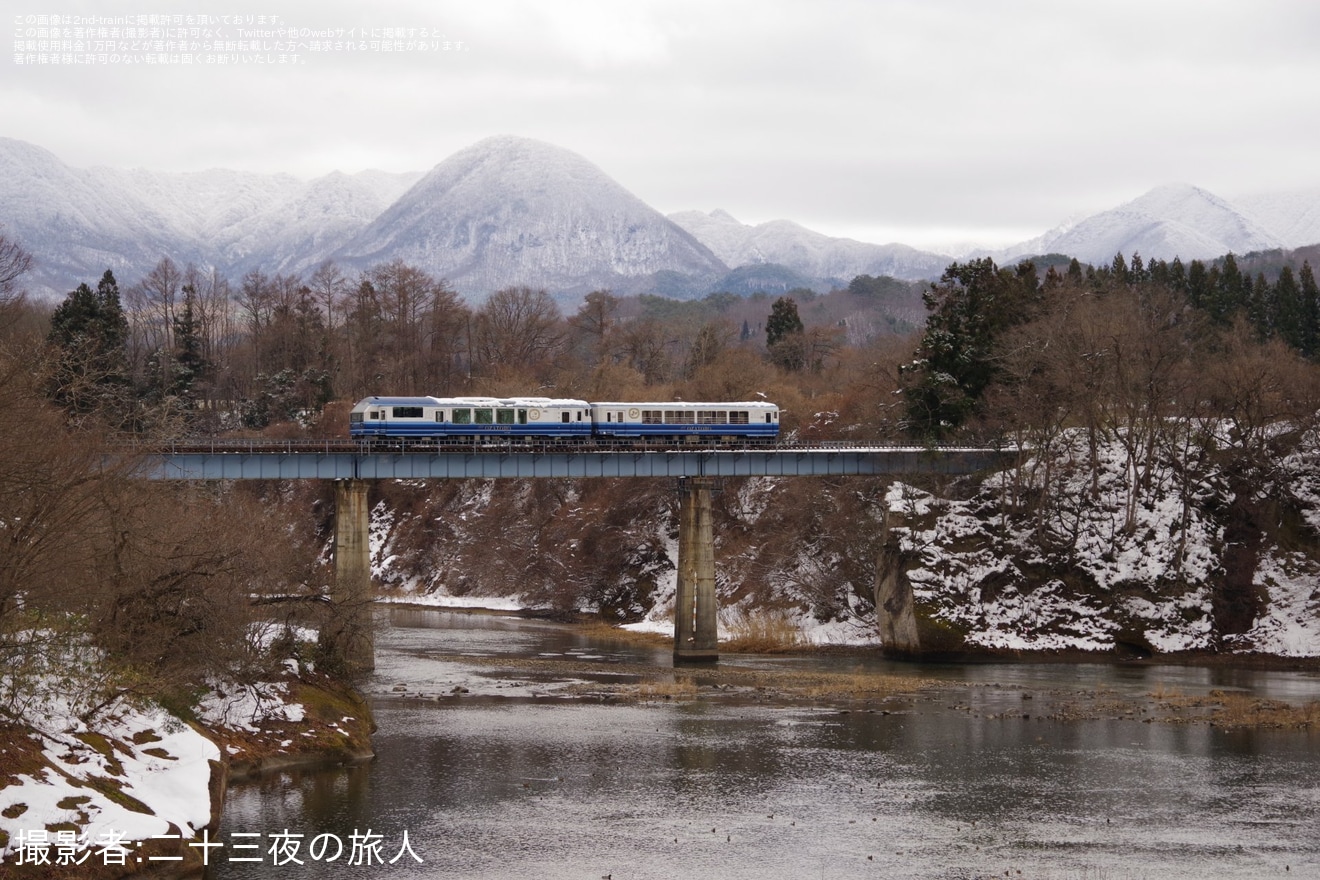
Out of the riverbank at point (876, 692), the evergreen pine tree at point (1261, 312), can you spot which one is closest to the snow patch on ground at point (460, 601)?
the riverbank at point (876, 692)

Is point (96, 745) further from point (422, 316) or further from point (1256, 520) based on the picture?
point (422, 316)

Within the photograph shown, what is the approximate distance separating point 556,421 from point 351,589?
3199 centimetres

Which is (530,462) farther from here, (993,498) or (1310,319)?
(1310,319)

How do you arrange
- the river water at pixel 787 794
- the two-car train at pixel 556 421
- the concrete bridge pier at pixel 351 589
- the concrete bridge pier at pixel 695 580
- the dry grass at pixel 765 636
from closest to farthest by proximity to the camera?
the river water at pixel 787 794, the concrete bridge pier at pixel 351 589, the concrete bridge pier at pixel 695 580, the dry grass at pixel 765 636, the two-car train at pixel 556 421

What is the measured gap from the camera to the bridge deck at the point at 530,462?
79188mm

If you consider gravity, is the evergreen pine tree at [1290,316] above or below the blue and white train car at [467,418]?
above

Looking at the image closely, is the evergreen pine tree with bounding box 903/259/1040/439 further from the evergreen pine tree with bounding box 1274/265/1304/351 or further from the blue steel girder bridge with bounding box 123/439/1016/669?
the evergreen pine tree with bounding box 1274/265/1304/351

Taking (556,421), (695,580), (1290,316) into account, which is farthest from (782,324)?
(695,580)

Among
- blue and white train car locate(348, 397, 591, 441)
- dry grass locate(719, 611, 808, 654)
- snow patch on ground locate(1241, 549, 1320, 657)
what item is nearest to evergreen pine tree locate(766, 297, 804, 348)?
dry grass locate(719, 611, 808, 654)

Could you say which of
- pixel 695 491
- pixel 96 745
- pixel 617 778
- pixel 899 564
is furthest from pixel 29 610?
pixel 899 564

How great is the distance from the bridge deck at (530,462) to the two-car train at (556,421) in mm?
3625

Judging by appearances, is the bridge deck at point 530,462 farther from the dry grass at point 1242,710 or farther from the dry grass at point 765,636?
the dry grass at point 1242,710

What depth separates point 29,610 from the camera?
3756 cm

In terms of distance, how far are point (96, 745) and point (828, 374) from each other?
12061cm
